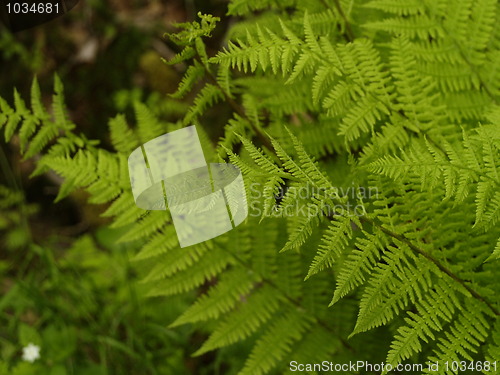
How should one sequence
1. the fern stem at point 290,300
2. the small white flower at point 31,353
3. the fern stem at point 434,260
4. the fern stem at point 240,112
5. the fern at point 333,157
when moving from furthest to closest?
1. the small white flower at point 31,353
2. the fern stem at point 290,300
3. the fern stem at point 240,112
4. the fern at point 333,157
5. the fern stem at point 434,260

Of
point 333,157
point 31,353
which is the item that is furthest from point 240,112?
point 31,353

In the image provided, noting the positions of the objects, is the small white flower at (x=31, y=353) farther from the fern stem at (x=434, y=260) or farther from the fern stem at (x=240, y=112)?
the fern stem at (x=434, y=260)

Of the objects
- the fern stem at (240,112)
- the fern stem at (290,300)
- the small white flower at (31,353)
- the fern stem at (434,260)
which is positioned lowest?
the small white flower at (31,353)

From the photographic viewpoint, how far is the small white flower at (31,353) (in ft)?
6.21

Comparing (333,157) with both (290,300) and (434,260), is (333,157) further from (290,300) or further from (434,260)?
(434,260)

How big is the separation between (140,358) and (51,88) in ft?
6.43

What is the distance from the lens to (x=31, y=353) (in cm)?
191

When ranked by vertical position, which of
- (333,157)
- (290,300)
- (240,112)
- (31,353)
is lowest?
(31,353)

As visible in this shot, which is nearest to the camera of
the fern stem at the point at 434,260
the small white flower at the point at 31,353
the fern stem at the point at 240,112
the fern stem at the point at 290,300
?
the fern stem at the point at 434,260

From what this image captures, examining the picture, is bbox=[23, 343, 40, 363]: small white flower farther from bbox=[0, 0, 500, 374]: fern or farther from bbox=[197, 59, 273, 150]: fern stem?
bbox=[197, 59, 273, 150]: fern stem

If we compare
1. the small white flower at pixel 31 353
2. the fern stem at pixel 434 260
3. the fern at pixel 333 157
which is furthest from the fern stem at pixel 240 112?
the small white flower at pixel 31 353

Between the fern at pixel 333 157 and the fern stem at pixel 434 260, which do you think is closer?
the fern stem at pixel 434 260

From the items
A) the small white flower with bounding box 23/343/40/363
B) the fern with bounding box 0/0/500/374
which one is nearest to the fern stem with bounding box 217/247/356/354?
the fern with bounding box 0/0/500/374

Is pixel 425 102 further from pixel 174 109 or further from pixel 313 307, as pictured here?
pixel 174 109
